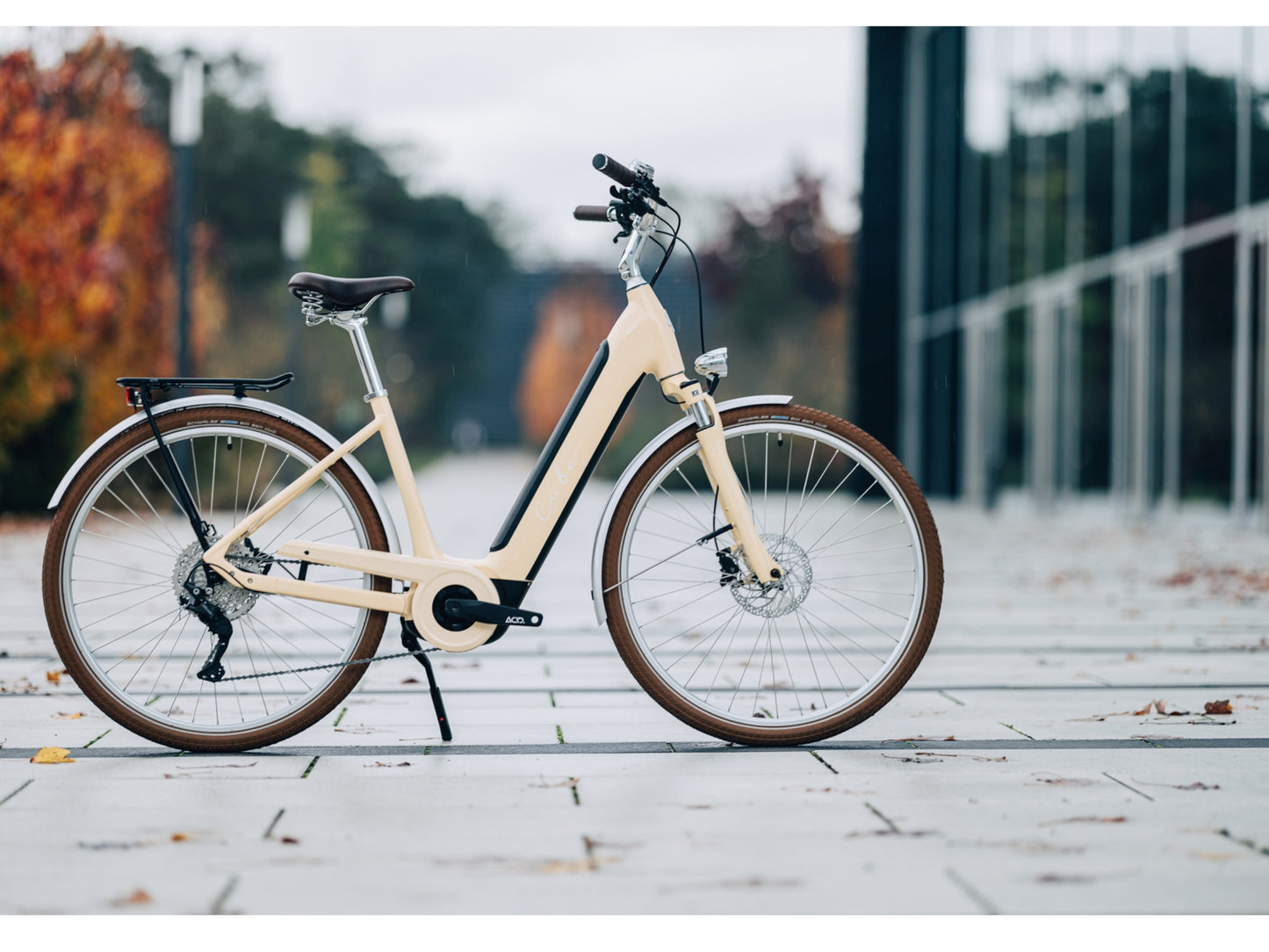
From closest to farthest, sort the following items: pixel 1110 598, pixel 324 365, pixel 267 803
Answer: pixel 267 803 → pixel 1110 598 → pixel 324 365

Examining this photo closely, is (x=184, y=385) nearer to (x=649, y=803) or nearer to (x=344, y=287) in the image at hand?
(x=344, y=287)

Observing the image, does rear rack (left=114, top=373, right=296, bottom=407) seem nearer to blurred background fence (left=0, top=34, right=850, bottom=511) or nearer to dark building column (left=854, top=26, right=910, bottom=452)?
blurred background fence (left=0, top=34, right=850, bottom=511)

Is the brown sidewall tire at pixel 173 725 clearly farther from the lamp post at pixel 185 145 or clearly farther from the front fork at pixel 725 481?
the lamp post at pixel 185 145

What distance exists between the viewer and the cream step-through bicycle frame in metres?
3.74

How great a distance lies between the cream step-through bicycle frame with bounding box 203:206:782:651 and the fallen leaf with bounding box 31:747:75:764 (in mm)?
587

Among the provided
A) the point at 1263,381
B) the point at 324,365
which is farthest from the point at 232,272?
the point at 1263,381

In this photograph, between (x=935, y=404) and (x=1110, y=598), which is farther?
(x=935, y=404)

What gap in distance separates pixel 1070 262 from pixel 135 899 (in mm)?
17089

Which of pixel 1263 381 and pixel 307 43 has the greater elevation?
pixel 307 43

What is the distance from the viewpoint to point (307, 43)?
4188 centimetres

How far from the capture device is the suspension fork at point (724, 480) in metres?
3.83
